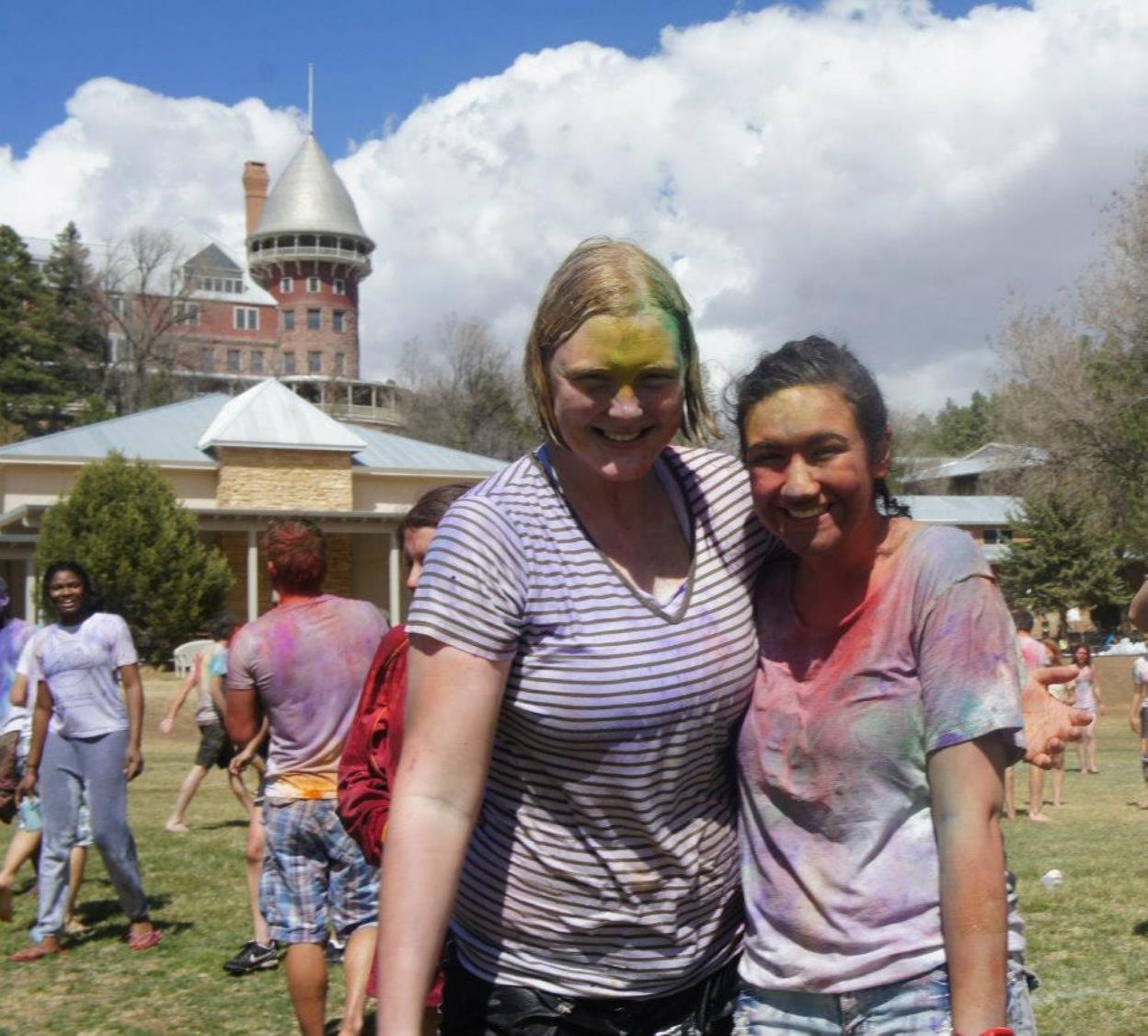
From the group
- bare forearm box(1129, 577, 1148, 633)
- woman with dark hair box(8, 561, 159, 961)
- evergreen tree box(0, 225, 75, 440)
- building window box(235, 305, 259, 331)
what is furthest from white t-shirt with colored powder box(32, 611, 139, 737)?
building window box(235, 305, 259, 331)

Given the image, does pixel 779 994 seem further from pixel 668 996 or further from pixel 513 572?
pixel 513 572

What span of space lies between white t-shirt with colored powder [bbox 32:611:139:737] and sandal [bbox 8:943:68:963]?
1236 mm

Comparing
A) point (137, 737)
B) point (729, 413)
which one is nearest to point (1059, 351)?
point (137, 737)

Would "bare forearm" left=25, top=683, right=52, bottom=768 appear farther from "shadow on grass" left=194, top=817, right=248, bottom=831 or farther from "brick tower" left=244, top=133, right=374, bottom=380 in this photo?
"brick tower" left=244, top=133, right=374, bottom=380

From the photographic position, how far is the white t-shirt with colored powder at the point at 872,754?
87.8 inches

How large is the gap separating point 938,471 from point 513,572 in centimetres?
8450

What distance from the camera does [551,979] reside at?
8.00ft

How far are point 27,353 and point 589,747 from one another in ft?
233

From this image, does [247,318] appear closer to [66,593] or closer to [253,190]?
[253,190]

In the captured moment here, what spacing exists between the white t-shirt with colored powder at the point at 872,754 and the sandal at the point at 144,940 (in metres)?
6.87

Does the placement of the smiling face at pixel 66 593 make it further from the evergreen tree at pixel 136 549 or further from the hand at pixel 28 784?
the evergreen tree at pixel 136 549

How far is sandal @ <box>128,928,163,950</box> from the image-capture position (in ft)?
27.7

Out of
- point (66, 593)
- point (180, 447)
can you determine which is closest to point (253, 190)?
point (180, 447)

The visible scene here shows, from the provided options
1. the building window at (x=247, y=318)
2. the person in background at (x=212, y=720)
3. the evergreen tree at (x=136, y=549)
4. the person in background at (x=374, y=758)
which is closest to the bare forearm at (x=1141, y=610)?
the person in background at (x=374, y=758)
